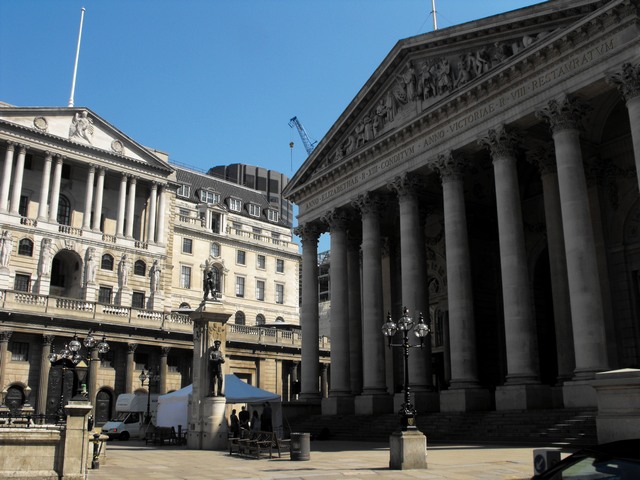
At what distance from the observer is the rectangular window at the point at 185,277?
7338 centimetres

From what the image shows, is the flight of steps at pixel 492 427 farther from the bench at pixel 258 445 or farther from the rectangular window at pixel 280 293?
the rectangular window at pixel 280 293

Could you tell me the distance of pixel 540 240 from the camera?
39.8 meters

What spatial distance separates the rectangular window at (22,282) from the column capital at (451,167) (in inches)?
1596

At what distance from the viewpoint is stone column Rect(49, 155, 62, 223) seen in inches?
2365

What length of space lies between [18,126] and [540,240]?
45617 mm

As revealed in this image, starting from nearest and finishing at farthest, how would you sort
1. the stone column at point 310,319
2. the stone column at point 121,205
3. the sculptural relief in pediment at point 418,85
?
the sculptural relief in pediment at point 418,85 → the stone column at point 310,319 → the stone column at point 121,205

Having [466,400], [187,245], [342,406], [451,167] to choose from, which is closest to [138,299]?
[187,245]

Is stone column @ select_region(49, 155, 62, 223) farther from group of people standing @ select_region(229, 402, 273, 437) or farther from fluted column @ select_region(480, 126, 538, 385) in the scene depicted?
fluted column @ select_region(480, 126, 538, 385)

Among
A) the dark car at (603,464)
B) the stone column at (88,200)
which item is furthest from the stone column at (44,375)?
the dark car at (603,464)

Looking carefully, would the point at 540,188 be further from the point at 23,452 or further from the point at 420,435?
the point at 23,452

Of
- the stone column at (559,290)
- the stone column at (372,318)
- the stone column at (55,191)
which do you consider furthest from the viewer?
the stone column at (55,191)

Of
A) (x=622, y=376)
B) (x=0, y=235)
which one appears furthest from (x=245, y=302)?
(x=622, y=376)

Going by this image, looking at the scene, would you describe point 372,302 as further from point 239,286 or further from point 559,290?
point 239,286

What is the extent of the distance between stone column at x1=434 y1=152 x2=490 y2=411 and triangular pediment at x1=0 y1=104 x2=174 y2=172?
4094 centimetres
